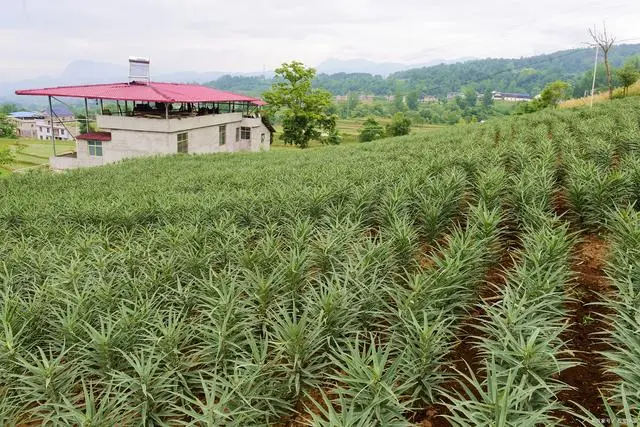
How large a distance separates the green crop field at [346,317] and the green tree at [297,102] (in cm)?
3311

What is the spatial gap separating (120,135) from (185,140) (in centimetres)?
372

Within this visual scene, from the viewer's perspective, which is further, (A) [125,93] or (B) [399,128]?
(B) [399,128]

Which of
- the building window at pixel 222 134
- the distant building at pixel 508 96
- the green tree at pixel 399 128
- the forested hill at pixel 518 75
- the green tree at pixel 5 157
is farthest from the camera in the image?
the forested hill at pixel 518 75

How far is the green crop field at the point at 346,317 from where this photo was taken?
2125mm

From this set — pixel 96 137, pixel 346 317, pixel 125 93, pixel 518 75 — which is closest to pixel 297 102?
pixel 125 93

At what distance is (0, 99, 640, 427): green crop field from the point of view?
2125 millimetres

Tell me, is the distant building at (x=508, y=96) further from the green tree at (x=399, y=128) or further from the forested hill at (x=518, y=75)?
the green tree at (x=399, y=128)

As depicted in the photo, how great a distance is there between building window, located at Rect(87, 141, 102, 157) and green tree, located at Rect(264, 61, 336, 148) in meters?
15.8

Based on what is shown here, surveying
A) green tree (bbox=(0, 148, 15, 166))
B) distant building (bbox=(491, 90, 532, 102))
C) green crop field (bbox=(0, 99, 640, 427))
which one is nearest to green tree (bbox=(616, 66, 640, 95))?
green crop field (bbox=(0, 99, 640, 427))

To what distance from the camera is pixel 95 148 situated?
85.4 ft

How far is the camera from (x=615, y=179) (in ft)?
14.3

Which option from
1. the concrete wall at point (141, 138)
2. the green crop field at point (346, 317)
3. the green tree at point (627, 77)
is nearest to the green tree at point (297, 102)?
the concrete wall at point (141, 138)

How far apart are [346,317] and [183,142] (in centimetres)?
2566

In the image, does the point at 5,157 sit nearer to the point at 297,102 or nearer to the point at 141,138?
the point at 141,138
